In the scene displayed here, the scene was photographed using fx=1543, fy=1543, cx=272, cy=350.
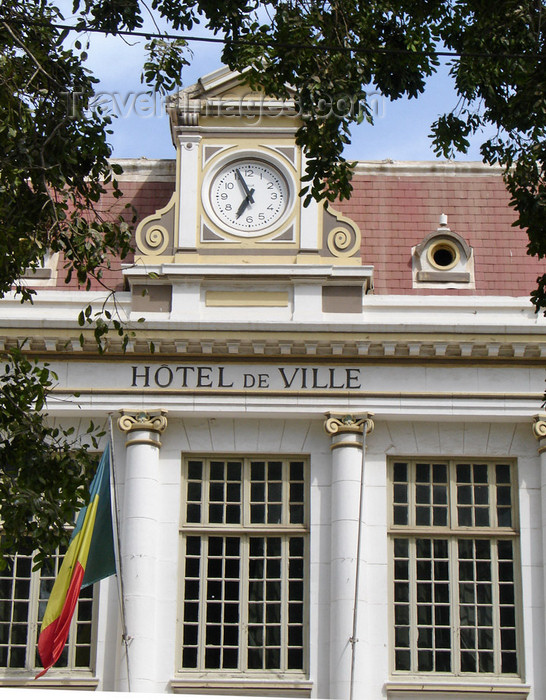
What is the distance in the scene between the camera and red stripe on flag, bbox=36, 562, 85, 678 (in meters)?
23.8

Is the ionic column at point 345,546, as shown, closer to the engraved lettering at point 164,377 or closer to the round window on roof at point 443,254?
the engraved lettering at point 164,377

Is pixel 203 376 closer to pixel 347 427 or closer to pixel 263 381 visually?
pixel 263 381

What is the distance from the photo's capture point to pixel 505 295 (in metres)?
28.1

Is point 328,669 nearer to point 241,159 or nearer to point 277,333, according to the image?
point 277,333

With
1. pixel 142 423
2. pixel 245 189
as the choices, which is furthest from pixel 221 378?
pixel 245 189

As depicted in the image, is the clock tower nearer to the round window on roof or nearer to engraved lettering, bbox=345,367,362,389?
the round window on roof

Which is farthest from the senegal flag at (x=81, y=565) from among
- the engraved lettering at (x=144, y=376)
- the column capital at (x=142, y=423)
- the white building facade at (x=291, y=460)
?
the engraved lettering at (x=144, y=376)

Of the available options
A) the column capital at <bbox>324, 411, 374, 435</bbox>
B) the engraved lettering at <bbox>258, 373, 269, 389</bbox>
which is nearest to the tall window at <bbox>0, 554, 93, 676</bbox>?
the engraved lettering at <bbox>258, 373, 269, 389</bbox>

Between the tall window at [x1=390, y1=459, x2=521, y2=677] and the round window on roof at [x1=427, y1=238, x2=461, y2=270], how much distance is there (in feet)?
13.0

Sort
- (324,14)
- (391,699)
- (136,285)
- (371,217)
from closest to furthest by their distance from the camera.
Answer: (324,14), (391,699), (136,285), (371,217)

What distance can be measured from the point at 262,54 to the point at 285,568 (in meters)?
11.6

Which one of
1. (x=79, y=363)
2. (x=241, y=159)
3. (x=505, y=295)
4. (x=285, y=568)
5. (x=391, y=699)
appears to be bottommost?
(x=391, y=699)

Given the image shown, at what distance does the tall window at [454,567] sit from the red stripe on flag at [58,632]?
17.7 ft

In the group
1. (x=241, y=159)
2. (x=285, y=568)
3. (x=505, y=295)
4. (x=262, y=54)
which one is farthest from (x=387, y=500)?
(x=262, y=54)
